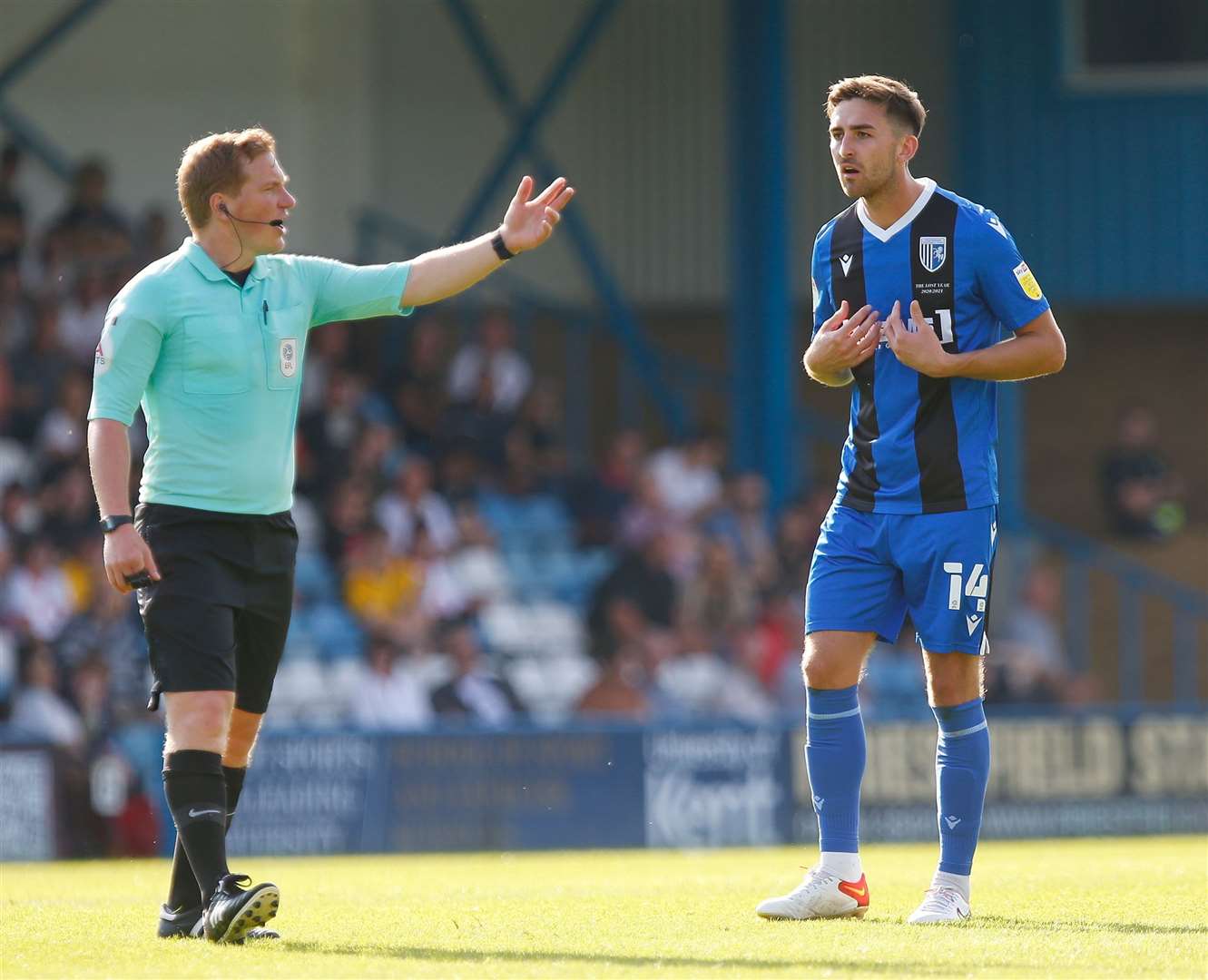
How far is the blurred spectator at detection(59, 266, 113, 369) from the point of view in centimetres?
1625

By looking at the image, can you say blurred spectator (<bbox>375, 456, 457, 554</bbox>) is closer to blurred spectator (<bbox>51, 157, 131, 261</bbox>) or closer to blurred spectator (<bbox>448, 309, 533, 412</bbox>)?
blurred spectator (<bbox>448, 309, 533, 412</bbox>)

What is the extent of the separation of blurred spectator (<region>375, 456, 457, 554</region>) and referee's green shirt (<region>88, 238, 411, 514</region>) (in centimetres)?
983

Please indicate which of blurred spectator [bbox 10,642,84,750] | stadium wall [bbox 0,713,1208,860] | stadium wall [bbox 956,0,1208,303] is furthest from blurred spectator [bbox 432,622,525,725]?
stadium wall [bbox 956,0,1208,303]

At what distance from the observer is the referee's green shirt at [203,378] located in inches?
239

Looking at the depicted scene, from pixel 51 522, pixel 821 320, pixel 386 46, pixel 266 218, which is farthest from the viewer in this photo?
pixel 386 46

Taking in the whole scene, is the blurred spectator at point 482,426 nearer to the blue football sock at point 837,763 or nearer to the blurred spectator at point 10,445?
the blurred spectator at point 10,445

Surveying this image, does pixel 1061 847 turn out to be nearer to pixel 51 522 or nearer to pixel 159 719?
pixel 159 719

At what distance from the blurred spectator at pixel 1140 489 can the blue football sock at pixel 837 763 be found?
46.8 ft

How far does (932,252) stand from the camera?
6418mm

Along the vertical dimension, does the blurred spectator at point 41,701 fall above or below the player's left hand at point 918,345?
below

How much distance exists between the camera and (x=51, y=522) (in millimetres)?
14672

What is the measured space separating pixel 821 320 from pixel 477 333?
13988 mm

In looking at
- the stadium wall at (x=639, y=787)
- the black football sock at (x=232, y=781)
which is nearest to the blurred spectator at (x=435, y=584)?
the stadium wall at (x=639, y=787)

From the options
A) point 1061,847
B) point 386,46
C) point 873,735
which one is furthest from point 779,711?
point 386,46
